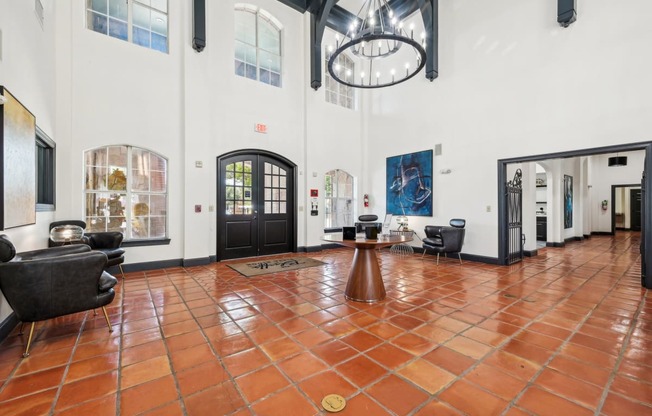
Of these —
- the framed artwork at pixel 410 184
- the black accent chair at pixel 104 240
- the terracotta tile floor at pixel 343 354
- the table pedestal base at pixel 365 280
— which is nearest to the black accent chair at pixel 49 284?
the terracotta tile floor at pixel 343 354

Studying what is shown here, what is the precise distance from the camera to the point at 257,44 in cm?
664

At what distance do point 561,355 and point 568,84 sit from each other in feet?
15.2

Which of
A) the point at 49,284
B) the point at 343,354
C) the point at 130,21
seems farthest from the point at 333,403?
the point at 130,21

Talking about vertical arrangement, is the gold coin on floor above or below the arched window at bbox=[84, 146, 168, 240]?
below

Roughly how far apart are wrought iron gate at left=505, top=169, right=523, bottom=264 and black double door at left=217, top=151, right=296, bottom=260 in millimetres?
4776

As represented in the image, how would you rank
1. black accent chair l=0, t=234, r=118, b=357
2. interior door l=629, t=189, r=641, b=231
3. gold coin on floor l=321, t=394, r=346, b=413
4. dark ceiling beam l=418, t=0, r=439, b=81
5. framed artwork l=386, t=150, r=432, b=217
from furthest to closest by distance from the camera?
interior door l=629, t=189, r=641, b=231
framed artwork l=386, t=150, r=432, b=217
dark ceiling beam l=418, t=0, r=439, b=81
black accent chair l=0, t=234, r=118, b=357
gold coin on floor l=321, t=394, r=346, b=413

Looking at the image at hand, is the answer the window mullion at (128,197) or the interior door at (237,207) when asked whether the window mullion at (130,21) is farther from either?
the interior door at (237,207)

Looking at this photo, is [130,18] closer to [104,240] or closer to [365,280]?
[104,240]

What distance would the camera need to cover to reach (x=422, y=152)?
22.5ft

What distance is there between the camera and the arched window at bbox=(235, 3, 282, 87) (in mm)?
6391

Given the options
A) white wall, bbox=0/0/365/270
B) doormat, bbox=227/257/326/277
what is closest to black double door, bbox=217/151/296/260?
white wall, bbox=0/0/365/270

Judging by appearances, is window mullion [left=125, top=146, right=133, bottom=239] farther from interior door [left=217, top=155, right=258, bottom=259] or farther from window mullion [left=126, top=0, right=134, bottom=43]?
window mullion [left=126, top=0, right=134, bottom=43]

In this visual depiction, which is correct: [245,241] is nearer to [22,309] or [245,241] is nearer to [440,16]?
[22,309]

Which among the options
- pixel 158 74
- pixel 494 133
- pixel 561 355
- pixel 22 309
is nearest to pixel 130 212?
pixel 158 74
